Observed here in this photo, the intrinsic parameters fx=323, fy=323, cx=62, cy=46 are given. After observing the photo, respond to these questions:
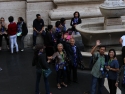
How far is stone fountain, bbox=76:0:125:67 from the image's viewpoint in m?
10.2

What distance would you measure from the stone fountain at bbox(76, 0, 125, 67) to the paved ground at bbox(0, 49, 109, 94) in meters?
1.12

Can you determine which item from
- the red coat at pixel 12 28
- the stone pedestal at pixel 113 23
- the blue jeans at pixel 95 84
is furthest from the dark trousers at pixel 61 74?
the red coat at pixel 12 28

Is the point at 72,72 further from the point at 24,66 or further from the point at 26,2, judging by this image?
the point at 26,2

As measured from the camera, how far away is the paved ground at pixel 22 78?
8.87 metres

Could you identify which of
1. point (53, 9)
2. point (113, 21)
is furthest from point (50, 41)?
point (53, 9)

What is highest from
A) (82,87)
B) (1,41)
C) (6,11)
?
(6,11)

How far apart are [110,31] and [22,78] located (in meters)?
3.12

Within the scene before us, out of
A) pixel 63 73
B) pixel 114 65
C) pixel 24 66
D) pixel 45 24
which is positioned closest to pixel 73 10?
pixel 45 24

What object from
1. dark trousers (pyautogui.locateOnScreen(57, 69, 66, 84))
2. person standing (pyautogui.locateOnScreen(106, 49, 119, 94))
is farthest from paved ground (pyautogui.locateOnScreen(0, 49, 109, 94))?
person standing (pyautogui.locateOnScreen(106, 49, 119, 94))

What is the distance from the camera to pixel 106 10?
10570mm

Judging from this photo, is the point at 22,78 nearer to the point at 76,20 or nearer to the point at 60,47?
the point at 60,47

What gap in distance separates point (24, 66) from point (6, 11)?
13.5 ft

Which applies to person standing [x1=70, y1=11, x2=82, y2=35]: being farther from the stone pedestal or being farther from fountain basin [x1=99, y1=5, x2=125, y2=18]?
fountain basin [x1=99, y1=5, x2=125, y2=18]

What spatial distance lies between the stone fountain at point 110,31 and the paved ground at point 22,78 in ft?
3.67
